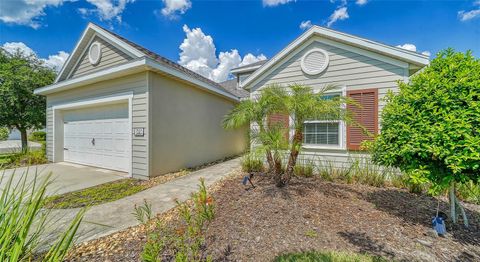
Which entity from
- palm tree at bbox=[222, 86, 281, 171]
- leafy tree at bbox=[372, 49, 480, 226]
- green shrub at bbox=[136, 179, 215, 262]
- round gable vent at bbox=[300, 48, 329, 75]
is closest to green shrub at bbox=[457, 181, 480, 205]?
leafy tree at bbox=[372, 49, 480, 226]

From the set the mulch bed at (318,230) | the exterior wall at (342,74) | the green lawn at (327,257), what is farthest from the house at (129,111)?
the green lawn at (327,257)

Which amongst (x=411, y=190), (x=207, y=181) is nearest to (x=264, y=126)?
(x=207, y=181)

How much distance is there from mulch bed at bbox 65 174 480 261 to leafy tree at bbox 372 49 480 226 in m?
0.66

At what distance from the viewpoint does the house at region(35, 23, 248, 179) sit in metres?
5.94

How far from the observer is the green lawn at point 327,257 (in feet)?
7.25

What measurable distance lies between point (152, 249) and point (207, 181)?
142 inches

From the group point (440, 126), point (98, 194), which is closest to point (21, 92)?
point (98, 194)

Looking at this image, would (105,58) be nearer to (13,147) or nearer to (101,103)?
(101,103)

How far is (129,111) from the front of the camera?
6.14m

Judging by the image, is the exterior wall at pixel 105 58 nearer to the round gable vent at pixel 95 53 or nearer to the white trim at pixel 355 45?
the round gable vent at pixel 95 53

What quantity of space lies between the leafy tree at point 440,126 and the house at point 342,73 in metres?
1.68

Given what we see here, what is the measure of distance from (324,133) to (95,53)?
8.80 metres

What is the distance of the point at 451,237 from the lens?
8.78 ft

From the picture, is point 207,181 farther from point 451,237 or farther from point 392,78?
point 392,78
